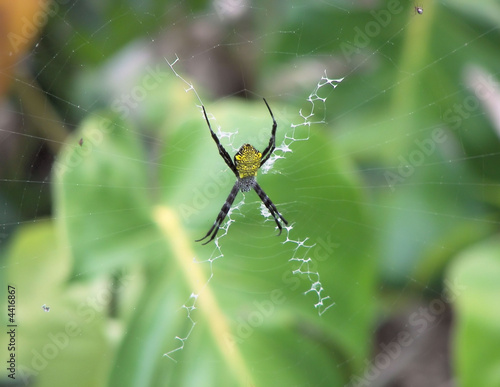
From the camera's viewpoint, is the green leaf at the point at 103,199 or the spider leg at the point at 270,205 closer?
the green leaf at the point at 103,199

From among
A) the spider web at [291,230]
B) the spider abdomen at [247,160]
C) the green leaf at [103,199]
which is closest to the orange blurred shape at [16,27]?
the green leaf at [103,199]

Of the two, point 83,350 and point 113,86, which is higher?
point 113,86

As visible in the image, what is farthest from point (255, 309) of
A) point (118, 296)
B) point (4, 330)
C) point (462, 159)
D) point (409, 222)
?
point (462, 159)

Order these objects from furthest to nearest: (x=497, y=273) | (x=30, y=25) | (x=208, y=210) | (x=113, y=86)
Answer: (x=113, y=86), (x=208, y=210), (x=30, y=25), (x=497, y=273)

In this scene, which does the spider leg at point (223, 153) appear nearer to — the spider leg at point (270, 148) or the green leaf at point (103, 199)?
the spider leg at point (270, 148)

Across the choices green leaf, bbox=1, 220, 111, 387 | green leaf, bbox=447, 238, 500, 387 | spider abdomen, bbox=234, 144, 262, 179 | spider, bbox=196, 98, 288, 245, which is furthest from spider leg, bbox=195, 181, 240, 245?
green leaf, bbox=447, 238, 500, 387

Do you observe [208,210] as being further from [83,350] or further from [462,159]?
[462,159]

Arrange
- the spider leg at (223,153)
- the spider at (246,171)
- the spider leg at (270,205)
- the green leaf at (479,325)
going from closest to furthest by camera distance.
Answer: the green leaf at (479,325) → the spider leg at (223,153) → the spider at (246,171) → the spider leg at (270,205)

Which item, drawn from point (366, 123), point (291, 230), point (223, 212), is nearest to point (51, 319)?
point (223, 212)
